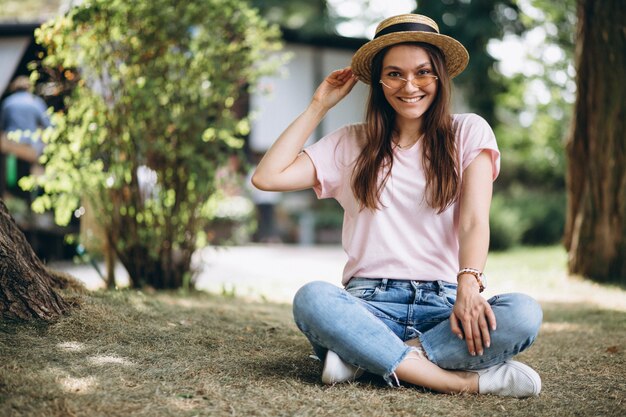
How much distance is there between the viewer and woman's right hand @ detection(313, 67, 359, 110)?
9.89 ft

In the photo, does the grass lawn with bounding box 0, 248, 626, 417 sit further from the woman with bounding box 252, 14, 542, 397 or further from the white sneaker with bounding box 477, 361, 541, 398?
the woman with bounding box 252, 14, 542, 397

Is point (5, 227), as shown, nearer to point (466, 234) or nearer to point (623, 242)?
point (466, 234)

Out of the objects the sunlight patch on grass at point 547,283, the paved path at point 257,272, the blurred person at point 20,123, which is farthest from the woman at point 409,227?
the blurred person at point 20,123

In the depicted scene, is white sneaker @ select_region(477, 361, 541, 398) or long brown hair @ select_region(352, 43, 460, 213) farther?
long brown hair @ select_region(352, 43, 460, 213)

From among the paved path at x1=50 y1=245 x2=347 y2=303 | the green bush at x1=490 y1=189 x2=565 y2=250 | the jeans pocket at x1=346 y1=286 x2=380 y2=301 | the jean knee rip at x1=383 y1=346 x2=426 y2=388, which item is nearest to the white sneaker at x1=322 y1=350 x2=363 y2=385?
the jean knee rip at x1=383 y1=346 x2=426 y2=388

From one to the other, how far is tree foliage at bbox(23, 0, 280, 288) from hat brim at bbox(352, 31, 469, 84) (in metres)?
2.12

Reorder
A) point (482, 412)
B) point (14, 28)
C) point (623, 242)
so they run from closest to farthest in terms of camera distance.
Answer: point (482, 412) < point (623, 242) < point (14, 28)

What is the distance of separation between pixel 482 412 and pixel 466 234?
67 centimetres

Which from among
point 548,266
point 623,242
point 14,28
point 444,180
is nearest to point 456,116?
point 444,180

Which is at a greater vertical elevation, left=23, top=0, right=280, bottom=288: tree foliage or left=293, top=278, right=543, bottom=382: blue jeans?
left=23, top=0, right=280, bottom=288: tree foliage

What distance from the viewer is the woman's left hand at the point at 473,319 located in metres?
2.36

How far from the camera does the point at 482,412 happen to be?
2.29 meters

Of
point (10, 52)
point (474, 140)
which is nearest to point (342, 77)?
point (474, 140)

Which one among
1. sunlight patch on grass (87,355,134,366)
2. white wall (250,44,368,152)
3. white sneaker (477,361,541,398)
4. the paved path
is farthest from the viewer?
white wall (250,44,368,152)
